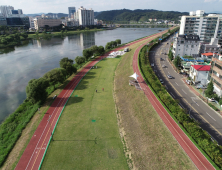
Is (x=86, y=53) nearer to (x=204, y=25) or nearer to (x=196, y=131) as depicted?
(x=196, y=131)

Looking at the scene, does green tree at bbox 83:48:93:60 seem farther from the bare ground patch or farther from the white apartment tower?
the white apartment tower

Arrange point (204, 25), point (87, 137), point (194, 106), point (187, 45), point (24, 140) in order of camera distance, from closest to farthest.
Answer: point (24, 140) → point (87, 137) → point (194, 106) → point (187, 45) → point (204, 25)

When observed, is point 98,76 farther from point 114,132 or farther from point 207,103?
point 207,103

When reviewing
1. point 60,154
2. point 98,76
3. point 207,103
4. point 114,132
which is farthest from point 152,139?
point 98,76

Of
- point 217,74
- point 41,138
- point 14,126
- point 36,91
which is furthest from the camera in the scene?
point 217,74

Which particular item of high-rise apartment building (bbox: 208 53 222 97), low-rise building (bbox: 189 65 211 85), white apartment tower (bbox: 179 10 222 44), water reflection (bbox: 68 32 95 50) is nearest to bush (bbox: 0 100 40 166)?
high-rise apartment building (bbox: 208 53 222 97)

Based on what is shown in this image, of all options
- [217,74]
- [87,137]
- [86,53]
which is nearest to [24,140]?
[87,137]

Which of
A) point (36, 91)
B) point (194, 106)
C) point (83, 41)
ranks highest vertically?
point (83, 41)
